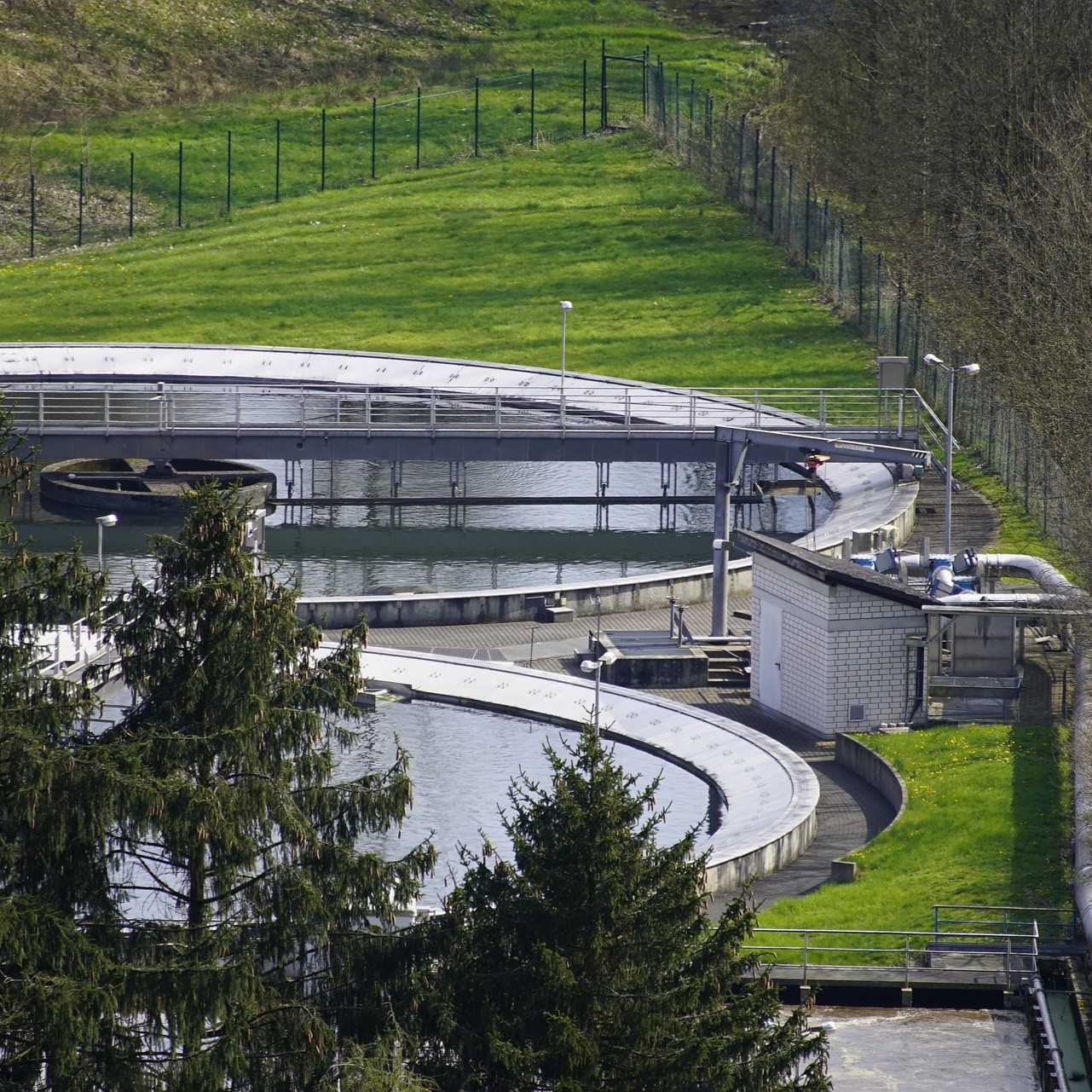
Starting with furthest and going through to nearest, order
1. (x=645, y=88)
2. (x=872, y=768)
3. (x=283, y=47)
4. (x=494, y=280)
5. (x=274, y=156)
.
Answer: (x=283, y=47)
(x=645, y=88)
(x=274, y=156)
(x=494, y=280)
(x=872, y=768)

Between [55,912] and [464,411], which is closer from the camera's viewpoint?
[55,912]

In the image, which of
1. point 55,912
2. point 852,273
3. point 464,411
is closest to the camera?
point 55,912

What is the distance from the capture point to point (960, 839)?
91.7 ft

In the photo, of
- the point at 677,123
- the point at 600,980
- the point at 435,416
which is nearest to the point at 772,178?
the point at 677,123

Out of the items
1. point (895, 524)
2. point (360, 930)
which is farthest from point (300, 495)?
point (360, 930)

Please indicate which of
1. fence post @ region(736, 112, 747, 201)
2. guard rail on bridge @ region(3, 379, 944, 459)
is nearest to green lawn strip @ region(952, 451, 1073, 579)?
guard rail on bridge @ region(3, 379, 944, 459)

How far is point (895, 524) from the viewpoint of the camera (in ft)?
152

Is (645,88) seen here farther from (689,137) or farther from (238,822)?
(238,822)

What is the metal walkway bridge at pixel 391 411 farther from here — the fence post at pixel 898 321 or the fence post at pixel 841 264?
the fence post at pixel 841 264

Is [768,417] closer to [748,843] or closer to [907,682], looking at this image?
[907,682]

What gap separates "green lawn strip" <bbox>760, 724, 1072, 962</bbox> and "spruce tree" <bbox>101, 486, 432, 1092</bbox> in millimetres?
8921

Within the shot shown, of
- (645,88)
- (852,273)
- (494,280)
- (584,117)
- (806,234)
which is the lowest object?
(852,273)

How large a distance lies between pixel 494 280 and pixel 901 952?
53038 mm

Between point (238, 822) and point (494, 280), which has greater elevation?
point (494, 280)
